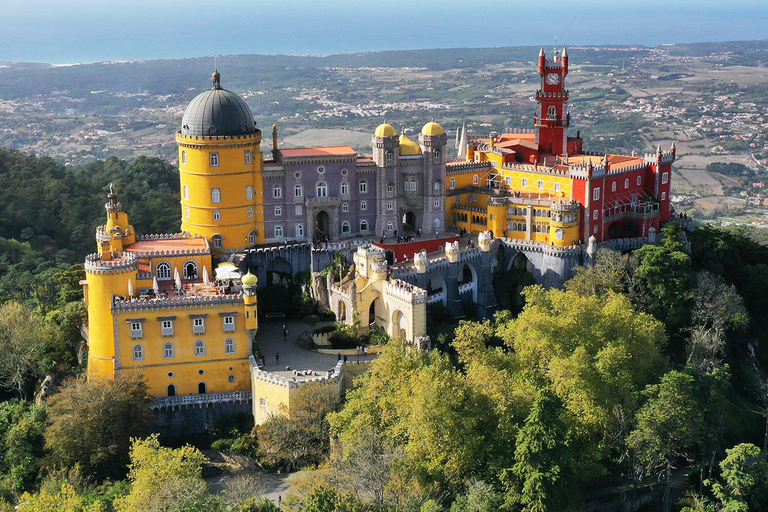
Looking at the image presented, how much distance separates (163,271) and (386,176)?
16572 millimetres

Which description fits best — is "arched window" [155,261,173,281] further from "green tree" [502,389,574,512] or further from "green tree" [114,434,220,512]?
"green tree" [502,389,574,512]

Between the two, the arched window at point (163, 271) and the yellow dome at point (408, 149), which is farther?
the yellow dome at point (408, 149)

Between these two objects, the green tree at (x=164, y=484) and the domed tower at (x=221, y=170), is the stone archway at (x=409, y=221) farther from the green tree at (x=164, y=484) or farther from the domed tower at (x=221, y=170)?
the green tree at (x=164, y=484)

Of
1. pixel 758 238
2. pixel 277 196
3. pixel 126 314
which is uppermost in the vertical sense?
pixel 277 196

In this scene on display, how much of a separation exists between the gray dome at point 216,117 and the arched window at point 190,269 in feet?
27.6

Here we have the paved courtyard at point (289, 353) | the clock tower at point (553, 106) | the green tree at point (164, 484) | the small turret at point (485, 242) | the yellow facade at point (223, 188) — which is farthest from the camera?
the clock tower at point (553, 106)

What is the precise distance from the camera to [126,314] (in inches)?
2130

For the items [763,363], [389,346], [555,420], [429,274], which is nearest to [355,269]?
[429,274]

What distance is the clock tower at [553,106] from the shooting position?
2879 inches

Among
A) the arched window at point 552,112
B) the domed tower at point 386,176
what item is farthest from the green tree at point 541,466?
the arched window at point 552,112

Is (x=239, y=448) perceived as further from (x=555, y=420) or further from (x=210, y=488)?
(x=555, y=420)

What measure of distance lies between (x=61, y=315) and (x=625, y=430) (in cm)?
3379

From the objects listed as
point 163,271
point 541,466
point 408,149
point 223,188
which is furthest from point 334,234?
point 541,466

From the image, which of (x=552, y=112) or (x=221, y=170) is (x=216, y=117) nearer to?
(x=221, y=170)
